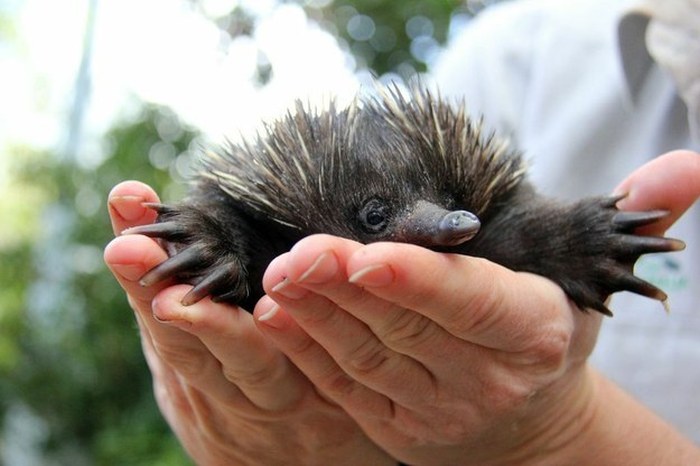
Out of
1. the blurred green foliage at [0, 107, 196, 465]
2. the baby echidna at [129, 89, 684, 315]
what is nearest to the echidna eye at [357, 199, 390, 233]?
the baby echidna at [129, 89, 684, 315]

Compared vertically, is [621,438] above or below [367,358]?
below

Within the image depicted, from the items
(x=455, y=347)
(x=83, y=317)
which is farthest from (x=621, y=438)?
(x=83, y=317)

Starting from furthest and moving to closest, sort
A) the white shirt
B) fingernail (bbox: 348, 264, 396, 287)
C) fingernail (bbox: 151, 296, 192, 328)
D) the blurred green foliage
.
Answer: the blurred green foliage < the white shirt < fingernail (bbox: 151, 296, 192, 328) < fingernail (bbox: 348, 264, 396, 287)

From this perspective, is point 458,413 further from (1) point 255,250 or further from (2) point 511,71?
(2) point 511,71

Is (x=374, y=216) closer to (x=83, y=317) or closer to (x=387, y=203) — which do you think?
(x=387, y=203)

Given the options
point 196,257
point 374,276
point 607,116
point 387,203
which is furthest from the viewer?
point 607,116

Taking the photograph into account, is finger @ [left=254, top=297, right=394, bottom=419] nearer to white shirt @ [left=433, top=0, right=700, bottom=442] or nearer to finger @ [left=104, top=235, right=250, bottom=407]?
finger @ [left=104, top=235, right=250, bottom=407]

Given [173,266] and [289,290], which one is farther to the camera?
[173,266]
